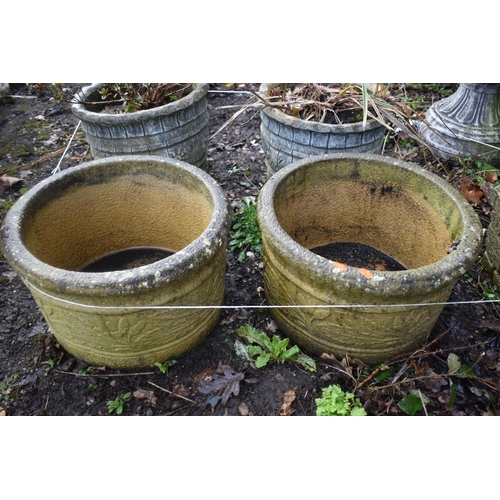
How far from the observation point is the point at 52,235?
2.17 meters

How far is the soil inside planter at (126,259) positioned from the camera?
8.18 feet

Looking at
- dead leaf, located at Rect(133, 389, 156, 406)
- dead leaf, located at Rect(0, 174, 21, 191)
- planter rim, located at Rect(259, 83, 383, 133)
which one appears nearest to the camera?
dead leaf, located at Rect(133, 389, 156, 406)

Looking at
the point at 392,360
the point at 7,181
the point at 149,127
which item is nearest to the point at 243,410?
the point at 392,360

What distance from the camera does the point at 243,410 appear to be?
1.90 m

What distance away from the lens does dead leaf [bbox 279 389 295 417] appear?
1.89 metres

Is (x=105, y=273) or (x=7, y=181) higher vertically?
(x=105, y=273)

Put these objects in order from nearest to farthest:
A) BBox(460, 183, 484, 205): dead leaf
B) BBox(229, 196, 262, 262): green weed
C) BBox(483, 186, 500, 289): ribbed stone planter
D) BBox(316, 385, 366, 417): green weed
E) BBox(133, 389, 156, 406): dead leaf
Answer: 1. BBox(316, 385, 366, 417): green weed
2. BBox(133, 389, 156, 406): dead leaf
3. BBox(483, 186, 500, 289): ribbed stone planter
4. BBox(229, 196, 262, 262): green weed
5. BBox(460, 183, 484, 205): dead leaf

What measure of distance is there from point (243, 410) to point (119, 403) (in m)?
0.58

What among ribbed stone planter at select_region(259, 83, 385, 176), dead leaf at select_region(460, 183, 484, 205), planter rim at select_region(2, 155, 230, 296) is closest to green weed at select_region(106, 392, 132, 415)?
planter rim at select_region(2, 155, 230, 296)

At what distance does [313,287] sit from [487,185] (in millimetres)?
2126

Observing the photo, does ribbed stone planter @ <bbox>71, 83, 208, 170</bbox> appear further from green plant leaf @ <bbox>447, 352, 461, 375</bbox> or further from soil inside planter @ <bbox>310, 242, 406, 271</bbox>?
green plant leaf @ <bbox>447, 352, 461, 375</bbox>

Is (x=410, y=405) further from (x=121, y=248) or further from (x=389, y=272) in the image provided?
(x=121, y=248)

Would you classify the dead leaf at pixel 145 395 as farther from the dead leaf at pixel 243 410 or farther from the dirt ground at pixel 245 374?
the dead leaf at pixel 243 410

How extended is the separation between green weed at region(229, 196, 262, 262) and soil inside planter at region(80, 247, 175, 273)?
45 centimetres
